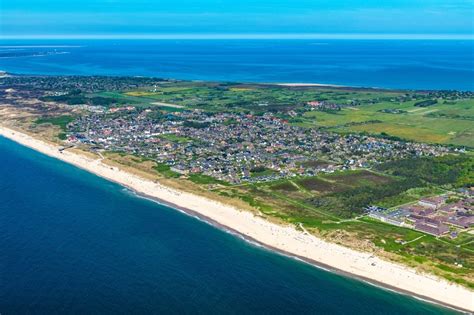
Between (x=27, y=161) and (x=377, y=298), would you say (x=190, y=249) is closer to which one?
(x=377, y=298)

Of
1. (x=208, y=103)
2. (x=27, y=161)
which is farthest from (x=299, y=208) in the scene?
(x=208, y=103)

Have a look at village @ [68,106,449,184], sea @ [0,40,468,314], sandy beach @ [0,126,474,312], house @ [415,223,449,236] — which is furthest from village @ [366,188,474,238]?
village @ [68,106,449,184]

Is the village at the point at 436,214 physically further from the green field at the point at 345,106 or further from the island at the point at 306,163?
the green field at the point at 345,106

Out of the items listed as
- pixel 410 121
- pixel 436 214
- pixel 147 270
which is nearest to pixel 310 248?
pixel 147 270

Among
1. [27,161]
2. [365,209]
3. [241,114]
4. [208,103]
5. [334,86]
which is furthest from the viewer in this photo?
[334,86]

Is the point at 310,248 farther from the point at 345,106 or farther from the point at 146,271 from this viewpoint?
the point at 345,106
